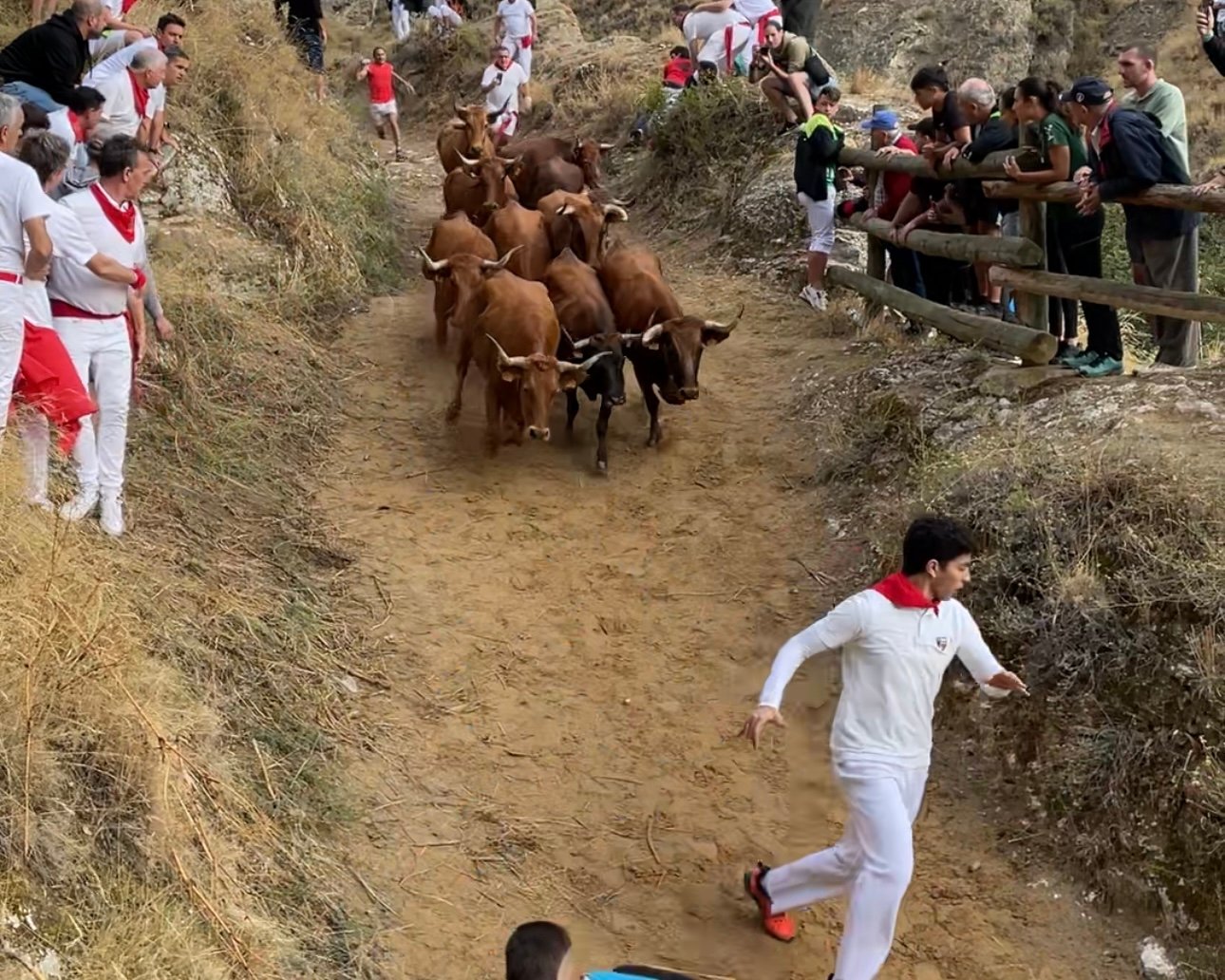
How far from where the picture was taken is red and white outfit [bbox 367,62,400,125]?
1650 centimetres

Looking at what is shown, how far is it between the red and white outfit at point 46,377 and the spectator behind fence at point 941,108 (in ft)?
19.3

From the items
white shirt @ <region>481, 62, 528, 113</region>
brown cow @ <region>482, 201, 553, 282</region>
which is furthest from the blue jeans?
white shirt @ <region>481, 62, 528, 113</region>

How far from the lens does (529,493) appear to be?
8.34 m

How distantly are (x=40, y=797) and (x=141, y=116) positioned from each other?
6518 mm

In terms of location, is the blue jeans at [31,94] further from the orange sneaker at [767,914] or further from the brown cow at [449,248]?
the orange sneaker at [767,914]

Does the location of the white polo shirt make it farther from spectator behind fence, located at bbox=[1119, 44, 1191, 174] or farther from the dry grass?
spectator behind fence, located at bbox=[1119, 44, 1191, 174]

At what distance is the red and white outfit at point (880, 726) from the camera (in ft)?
14.4

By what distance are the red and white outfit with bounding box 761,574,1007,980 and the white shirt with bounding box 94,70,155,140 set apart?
663 cm

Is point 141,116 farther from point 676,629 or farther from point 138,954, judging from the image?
point 138,954

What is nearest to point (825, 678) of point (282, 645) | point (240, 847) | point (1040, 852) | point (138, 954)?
point (1040, 852)

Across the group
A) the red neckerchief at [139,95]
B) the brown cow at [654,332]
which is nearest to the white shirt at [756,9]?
the brown cow at [654,332]

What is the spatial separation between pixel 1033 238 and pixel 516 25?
11026 millimetres

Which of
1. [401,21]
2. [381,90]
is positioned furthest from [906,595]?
[401,21]

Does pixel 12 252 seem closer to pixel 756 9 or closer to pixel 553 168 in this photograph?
pixel 553 168
